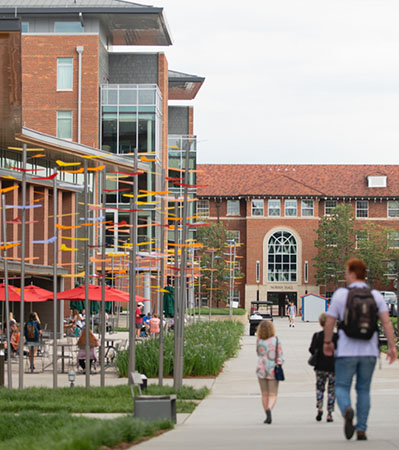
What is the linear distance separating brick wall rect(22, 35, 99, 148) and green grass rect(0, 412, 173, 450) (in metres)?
49.6

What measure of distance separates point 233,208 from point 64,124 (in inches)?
2011

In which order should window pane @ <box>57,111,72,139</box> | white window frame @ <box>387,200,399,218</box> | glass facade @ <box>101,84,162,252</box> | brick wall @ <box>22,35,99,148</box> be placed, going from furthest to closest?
white window frame @ <box>387,200,399,218</box>
glass facade @ <box>101,84,162,252</box>
window pane @ <box>57,111,72,139</box>
brick wall @ <box>22,35,99,148</box>

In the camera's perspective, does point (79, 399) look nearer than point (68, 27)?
Yes

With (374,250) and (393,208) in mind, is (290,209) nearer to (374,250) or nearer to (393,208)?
(374,250)

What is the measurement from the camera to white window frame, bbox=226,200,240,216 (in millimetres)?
111625

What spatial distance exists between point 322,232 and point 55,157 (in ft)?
191

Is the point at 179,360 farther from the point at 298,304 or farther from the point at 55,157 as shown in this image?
the point at 298,304

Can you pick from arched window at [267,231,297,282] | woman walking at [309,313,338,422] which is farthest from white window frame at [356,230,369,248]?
woman walking at [309,313,338,422]

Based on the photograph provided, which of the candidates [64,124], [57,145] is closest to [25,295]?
[57,145]

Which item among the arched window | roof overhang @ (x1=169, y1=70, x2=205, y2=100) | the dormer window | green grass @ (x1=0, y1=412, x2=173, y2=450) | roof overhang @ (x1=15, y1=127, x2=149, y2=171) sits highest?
roof overhang @ (x1=169, y1=70, x2=205, y2=100)

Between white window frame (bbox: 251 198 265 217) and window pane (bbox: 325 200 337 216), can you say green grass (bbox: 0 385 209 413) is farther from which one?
window pane (bbox: 325 200 337 216)

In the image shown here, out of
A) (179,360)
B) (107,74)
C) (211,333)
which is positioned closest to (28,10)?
(107,74)

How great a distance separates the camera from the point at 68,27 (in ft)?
207

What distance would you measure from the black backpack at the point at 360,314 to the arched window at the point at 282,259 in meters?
99.0
